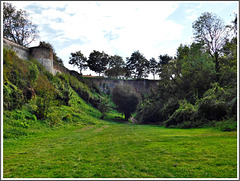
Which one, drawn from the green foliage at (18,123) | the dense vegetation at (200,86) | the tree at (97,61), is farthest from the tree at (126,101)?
the tree at (97,61)

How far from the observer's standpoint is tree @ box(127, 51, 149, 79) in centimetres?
7981

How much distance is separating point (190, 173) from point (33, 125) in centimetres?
1544

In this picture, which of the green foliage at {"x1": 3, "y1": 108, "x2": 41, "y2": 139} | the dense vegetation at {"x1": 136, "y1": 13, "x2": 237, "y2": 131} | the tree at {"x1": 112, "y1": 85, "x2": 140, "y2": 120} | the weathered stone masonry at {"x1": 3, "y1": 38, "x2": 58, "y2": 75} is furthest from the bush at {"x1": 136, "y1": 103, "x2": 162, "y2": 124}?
the green foliage at {"x1": 3, "y1": 108, "x2": 41, "y2": 139}

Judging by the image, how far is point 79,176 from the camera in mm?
5086

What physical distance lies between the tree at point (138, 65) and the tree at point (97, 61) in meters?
10.7

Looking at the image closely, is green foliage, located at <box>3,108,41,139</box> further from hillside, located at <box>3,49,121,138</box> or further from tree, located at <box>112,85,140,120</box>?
tree, located at <box>112,85,140,120</box>

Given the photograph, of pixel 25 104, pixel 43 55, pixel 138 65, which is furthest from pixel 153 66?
pixel 25 104

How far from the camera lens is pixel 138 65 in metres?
79.9

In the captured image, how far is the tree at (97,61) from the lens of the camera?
74625 millimetres

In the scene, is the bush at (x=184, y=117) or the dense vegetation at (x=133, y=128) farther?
the bush at (x=184, y=117)

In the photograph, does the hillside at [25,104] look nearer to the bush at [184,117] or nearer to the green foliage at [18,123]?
the green foliage at [18,123]

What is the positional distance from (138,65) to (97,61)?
52.2ft

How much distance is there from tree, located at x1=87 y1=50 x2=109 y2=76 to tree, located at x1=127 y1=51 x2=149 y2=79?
1067 cm

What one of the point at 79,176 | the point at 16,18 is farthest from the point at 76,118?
the point at 16,18
